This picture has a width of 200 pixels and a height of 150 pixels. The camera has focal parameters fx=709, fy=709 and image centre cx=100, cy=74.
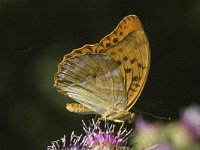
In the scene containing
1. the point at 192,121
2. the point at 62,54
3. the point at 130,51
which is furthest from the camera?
the point at 62,54

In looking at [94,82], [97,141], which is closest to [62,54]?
[94,82]

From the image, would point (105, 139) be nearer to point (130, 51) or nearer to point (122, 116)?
point (122, 116)

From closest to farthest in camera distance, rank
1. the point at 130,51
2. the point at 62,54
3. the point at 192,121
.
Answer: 1. the point at 130,51
2. the point at 192,121
3. the point at 62,54

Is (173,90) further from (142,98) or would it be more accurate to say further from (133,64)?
(133,64)

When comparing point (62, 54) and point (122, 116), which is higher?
point (62, 54)

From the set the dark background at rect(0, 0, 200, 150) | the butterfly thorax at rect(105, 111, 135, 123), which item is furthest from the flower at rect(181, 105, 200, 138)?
the butterfly thorax at rect(105, 111, 135, 123)

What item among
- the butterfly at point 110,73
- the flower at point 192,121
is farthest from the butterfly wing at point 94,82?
the flower at point 192,121

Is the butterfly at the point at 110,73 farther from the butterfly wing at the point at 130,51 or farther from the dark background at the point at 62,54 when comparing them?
the dark background at the point at 62,54

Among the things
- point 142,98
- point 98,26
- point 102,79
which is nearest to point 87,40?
point 98,26
